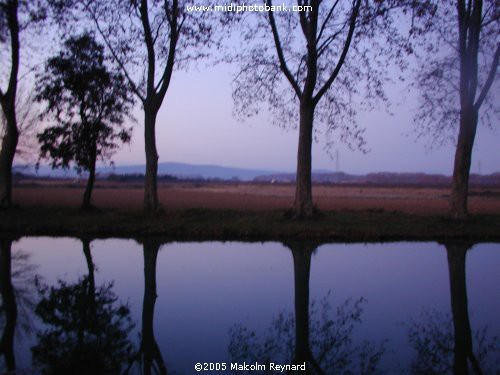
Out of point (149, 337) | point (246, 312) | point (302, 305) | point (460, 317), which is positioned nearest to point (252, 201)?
point (302, 305)

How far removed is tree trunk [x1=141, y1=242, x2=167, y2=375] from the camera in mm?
6061

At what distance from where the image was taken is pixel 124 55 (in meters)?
22.8

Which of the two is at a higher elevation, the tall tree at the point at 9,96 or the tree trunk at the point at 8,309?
the tall tree at the point at 9,96

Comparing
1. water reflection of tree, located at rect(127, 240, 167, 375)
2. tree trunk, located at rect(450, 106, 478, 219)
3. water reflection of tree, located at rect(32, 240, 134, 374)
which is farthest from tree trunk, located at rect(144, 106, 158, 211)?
tree trunk, located at rect(450, 106, 478, 219)

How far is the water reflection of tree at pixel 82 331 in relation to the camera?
597cm

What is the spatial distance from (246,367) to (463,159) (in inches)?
717

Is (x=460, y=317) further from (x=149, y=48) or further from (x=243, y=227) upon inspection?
(x=149, y=48)

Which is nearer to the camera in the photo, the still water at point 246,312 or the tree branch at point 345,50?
the still water at point 246,312

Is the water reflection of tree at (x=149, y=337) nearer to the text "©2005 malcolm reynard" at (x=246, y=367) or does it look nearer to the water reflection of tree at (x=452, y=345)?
the text "©2005 malcolm reynard" at (x=246, y=367)

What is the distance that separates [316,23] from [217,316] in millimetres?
16122

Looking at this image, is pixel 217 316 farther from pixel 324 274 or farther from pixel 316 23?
pixel 316 23

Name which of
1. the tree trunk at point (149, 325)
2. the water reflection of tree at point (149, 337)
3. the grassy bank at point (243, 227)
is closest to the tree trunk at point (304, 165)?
the grassy bank at point (243, 227)

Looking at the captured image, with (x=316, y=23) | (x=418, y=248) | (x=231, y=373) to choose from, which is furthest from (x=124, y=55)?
(x=231, y=373)

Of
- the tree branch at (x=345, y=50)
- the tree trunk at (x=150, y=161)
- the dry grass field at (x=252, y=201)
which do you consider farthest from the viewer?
the dry grass field at (x=252, y=201)
